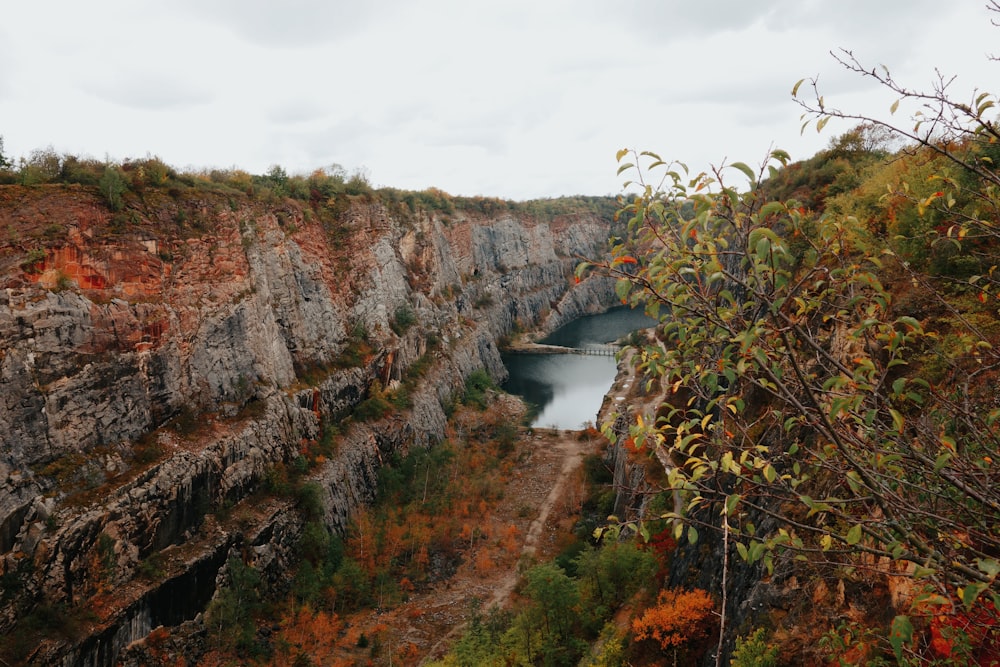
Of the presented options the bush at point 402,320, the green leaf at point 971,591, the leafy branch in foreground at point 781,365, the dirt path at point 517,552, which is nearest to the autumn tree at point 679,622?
the leafy branch in foreground at point 781,365

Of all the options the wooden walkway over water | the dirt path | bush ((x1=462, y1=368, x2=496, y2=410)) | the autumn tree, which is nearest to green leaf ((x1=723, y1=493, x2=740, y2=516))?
the autumn tree

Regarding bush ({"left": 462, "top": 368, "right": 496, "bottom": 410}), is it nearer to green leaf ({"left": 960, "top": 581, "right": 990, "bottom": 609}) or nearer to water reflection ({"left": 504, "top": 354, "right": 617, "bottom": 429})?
water reflection ({"left": 504, "top": 354, "right": 617, "bottom": 429})

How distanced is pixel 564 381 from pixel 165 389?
4634cm

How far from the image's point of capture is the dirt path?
78.4ft

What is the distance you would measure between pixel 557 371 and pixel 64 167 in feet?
172

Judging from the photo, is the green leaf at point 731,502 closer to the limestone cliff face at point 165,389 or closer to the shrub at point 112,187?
the limestone cliff face at point 165,389

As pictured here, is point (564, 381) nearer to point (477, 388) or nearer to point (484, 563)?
point (477, 388)

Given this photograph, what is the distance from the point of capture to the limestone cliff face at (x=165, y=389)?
18.4 metres

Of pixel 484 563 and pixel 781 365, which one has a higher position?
pixel 781 365

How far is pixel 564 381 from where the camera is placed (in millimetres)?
64375

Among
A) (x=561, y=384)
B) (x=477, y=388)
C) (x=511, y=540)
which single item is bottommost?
(x=511, y=540)

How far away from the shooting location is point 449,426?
145 feet

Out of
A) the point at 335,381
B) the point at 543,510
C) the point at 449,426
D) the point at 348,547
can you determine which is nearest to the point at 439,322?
the point at 449,426

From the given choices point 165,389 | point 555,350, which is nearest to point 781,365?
point 165,389
